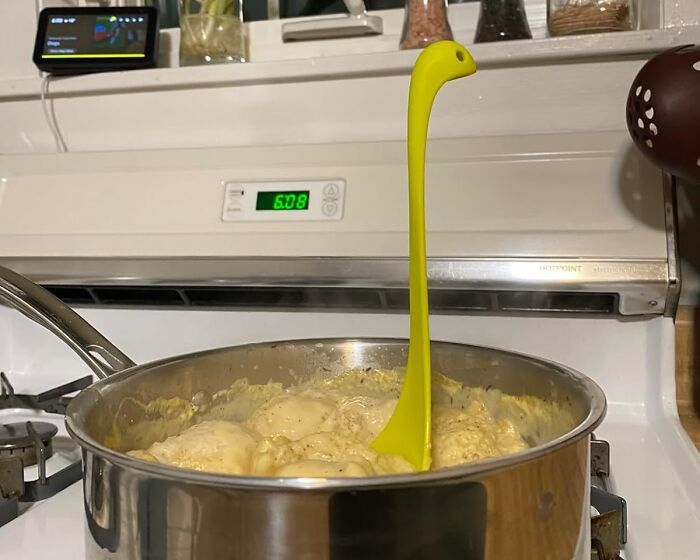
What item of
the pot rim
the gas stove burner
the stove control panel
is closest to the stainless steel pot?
the pot rim

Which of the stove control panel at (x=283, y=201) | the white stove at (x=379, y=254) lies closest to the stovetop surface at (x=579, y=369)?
the white stove at (x=379, y=254)

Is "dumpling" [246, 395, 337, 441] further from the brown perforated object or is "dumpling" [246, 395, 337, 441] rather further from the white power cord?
the white power cord

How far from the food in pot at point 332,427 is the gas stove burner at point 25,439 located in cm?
15

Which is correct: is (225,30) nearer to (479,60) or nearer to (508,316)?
(479,60)

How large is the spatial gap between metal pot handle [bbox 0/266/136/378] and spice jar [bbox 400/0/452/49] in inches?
18.5

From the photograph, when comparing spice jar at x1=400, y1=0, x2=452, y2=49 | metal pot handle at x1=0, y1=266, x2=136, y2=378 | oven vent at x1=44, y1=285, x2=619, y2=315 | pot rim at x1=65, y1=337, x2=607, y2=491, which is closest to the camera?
pot rim at x1=65, y1=337, x2=607, y2=491

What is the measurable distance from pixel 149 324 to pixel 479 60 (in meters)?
0.47

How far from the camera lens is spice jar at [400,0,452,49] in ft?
2.67

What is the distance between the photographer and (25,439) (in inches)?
24.5

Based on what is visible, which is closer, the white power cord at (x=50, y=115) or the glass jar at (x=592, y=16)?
the glass jar at (x=592, y=16)

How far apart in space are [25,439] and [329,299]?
1.03 ft

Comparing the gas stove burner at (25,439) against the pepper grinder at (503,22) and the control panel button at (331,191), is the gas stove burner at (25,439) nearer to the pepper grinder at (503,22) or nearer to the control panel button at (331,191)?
the control panel button at (331,191)

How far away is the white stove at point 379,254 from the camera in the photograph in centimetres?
67

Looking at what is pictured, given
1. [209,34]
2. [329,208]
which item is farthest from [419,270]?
[209,34]
